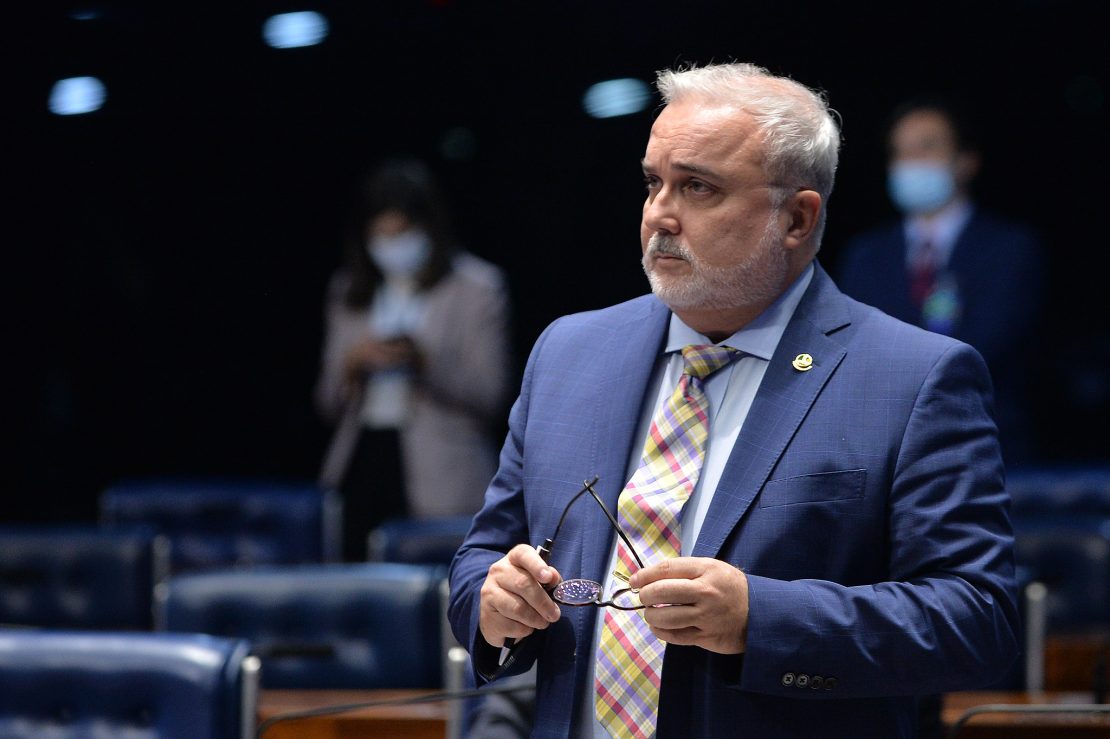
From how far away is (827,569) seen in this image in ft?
5.59

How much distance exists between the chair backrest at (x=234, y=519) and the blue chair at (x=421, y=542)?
64 centimetres

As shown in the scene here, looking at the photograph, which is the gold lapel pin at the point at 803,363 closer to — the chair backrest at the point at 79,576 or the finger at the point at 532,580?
the finger at the point at 532,580

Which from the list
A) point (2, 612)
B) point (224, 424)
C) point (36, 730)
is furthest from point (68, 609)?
point (224, 424)

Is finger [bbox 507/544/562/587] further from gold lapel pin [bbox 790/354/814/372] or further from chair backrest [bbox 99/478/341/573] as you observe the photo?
chair backrest [bbox 99/478/341/573]

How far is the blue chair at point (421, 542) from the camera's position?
142 inches

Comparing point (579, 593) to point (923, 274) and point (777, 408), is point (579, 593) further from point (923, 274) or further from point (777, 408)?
point (923, 274)

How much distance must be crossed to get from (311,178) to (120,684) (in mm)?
4325

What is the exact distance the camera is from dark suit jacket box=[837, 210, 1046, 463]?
15.4 ft

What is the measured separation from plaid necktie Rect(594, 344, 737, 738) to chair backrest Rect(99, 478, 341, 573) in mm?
2596

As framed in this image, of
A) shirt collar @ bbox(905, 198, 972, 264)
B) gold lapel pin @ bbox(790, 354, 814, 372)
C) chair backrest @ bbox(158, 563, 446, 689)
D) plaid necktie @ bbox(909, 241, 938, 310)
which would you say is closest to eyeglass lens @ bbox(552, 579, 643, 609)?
gold lapel pin @ bbox(790, 354, 814, 372)

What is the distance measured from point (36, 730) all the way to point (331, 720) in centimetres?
62

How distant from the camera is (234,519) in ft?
14.4

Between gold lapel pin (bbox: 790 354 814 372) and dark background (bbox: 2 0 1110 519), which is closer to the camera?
gold lapel pin (bbox: 790 354 814 372)

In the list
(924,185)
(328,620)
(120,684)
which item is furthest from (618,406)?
(924,185)
